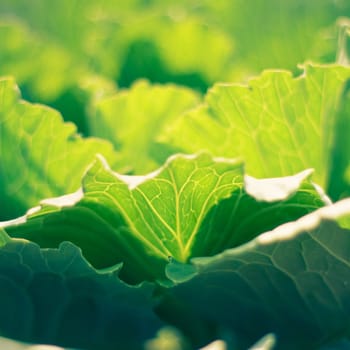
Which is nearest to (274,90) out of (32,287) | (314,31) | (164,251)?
(164,251)

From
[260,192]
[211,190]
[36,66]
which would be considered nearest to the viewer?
[260,192]

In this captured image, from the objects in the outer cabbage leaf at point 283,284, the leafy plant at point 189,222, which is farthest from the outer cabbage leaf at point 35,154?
the outer cabbage leaf at point 283,284

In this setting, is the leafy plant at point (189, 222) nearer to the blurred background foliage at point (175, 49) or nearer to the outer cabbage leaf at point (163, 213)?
the outer cabbage leaf at point (163, 213)

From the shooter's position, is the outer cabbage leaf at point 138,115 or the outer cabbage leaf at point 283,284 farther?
the outer cabbage leaf at point 138,115

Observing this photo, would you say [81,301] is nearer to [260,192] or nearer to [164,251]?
[164,251]

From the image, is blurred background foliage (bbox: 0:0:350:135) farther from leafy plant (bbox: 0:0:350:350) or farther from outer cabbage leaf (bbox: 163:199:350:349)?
outer cabbage leaf (bbox: 163:199:350:349)

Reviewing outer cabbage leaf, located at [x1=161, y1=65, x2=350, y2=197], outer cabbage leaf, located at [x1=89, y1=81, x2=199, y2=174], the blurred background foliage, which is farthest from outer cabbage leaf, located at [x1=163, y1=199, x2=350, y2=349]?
the blurred background foliage

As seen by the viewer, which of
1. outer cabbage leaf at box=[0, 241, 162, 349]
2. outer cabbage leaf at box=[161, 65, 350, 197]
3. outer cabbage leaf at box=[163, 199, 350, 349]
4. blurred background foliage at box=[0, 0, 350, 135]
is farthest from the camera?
blurred background foliage at box=[0, 0, 350, 135]
